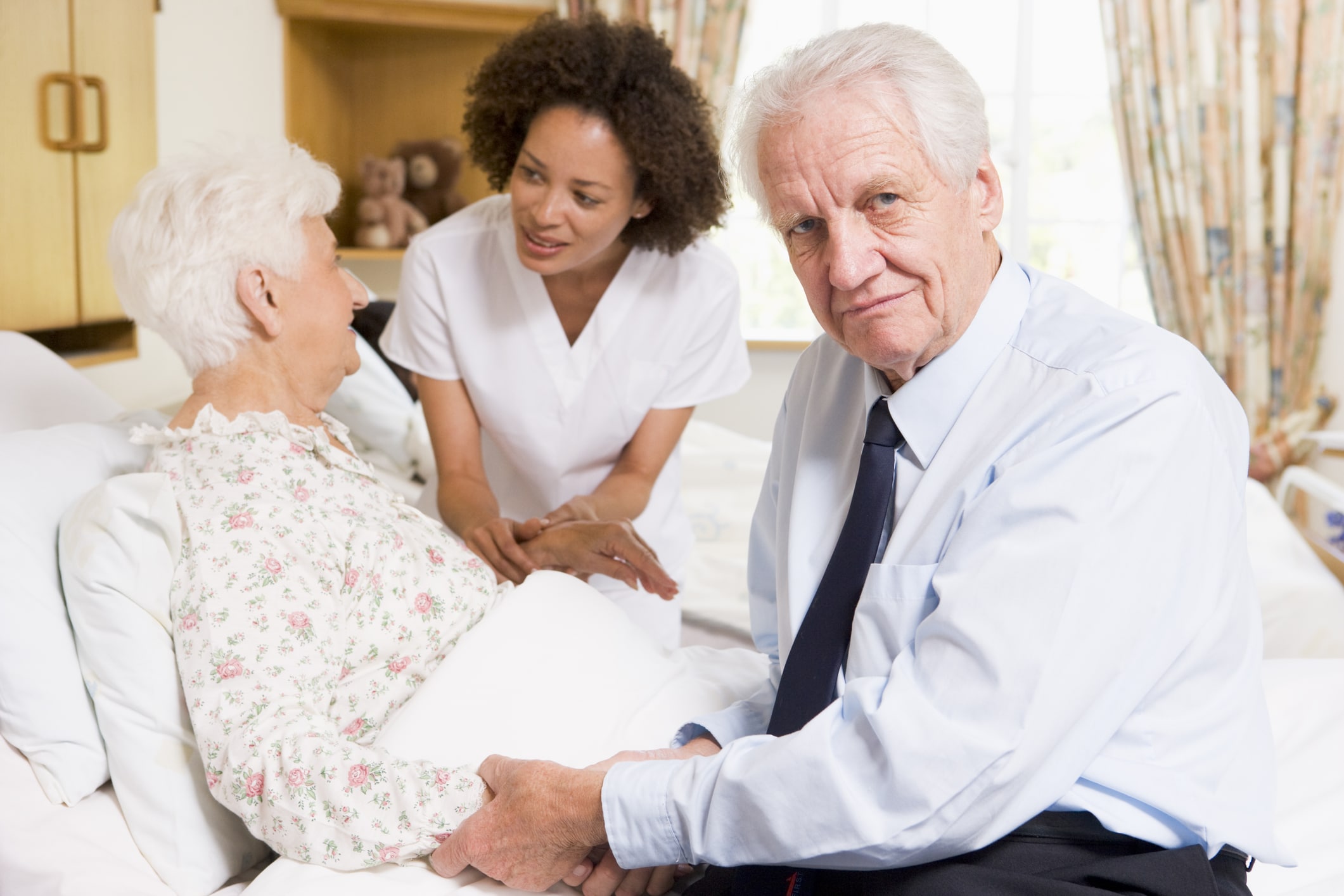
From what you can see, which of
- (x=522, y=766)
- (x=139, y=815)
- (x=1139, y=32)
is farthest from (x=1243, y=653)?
(x=1139, y=32)

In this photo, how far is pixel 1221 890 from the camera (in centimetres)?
97

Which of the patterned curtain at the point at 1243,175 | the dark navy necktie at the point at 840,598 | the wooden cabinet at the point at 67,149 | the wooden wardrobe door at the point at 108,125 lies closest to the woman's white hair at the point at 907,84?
the dark navy necktie at the point at 840,598

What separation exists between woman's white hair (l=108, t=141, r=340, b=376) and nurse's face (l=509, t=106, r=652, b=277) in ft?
1.46

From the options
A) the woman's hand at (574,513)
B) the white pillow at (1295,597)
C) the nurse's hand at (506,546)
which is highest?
the woman's hand at (574,513)

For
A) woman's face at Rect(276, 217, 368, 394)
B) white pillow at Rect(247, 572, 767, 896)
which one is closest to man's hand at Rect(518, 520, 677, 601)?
A: white pillow at Rect(247, 572, 767, 896)

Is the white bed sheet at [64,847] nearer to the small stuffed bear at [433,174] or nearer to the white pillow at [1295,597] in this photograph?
the white pillow at [1295,597]

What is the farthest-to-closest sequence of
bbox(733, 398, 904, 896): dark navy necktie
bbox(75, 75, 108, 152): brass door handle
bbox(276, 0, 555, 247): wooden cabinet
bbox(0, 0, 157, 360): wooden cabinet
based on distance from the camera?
bbox(276, 0, 555, 247): wooden cabinet
bbox(75, 75, 108, 152): brass door handle
bbox(0, 0, 157, 360): wooden cabinet
bbox(733, 398, 904, 896): dark navy necktie

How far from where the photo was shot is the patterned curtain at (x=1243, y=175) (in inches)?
160

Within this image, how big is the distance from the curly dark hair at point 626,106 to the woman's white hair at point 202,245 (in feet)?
1.86

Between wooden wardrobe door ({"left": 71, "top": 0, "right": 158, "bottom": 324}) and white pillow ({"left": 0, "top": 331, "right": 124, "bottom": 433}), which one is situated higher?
wooden wardrobe door ({"left": 71, "top": 0, "right": 158, "bottom": 324})

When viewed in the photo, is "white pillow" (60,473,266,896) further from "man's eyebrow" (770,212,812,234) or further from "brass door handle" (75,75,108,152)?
"brass door handle" (75,75,108,152)

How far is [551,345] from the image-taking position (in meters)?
1.99

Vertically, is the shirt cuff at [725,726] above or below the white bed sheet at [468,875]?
above

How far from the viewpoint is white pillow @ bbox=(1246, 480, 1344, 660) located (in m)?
2.07
